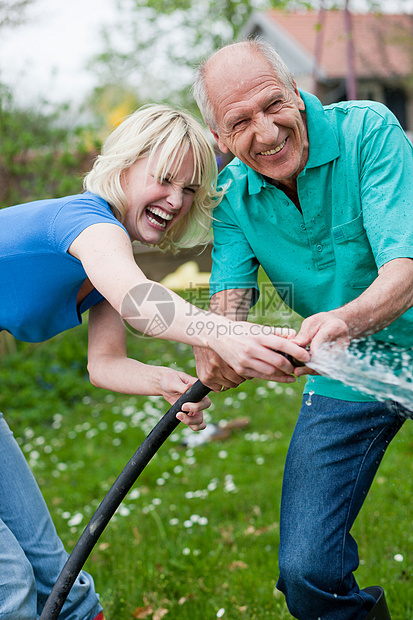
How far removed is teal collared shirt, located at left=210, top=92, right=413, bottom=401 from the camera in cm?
245

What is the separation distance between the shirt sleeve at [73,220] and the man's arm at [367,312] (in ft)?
2.36

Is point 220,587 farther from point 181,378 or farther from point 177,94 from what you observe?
point 177,94

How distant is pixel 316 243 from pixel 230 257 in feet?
1.26

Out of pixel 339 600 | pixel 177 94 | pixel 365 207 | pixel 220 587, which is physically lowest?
pixel 177 94

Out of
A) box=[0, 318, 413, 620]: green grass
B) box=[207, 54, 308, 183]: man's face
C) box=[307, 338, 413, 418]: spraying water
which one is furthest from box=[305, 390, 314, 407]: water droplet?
box=[0, 318, 413, 620]: green grass

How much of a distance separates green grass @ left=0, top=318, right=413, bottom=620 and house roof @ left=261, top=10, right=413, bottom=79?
15343 mm

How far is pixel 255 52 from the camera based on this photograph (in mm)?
2539

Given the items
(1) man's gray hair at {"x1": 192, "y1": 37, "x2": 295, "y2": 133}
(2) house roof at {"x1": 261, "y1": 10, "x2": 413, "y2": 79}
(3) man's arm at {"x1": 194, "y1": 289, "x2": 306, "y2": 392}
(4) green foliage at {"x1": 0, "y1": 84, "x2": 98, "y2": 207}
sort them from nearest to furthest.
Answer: (3) man's arm at {"x1": 194, "y1": 289, "x2": 306, "y2": 392}, (1) man's gray hair at {"x1": 192, "y1": 37, "x2": 295, "y2": 133}, (4) green foliage at {"x1": 0, "y1": 84, "x2": 98, "y2": 207}, (2) house roof at {"x1": 261, "y1": 10, "x2": 413, "y2": 79}

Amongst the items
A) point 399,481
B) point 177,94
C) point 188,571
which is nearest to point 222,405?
point 399,481

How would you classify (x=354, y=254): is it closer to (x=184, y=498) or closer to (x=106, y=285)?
(x=106, y=285)

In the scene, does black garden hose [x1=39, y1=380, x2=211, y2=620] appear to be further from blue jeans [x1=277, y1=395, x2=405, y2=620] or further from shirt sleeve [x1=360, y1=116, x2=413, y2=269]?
shirt sleeve [x1=360, y1=116, x2=413, y2=269]

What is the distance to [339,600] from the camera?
246 centimetres

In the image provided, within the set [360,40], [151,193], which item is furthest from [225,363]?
[360,40]

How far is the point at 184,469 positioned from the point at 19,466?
272 cm
